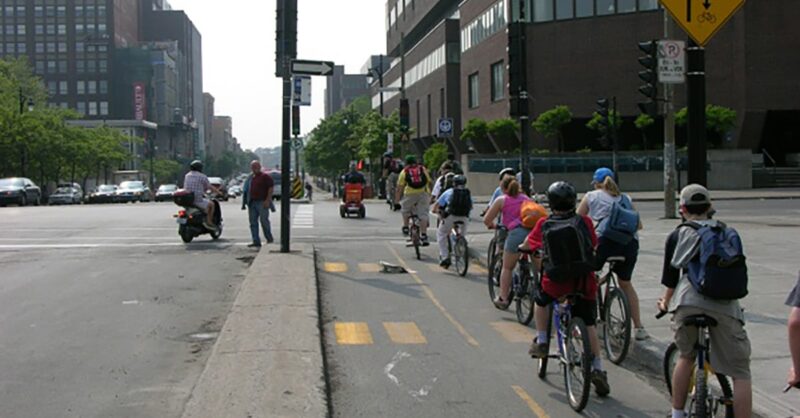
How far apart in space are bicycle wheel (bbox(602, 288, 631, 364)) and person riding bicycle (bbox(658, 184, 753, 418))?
2.58m

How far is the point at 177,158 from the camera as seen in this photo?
16412 cm

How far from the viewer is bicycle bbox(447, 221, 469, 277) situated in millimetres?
14166

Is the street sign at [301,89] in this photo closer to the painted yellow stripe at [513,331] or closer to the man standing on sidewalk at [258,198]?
the man standing on sidewalk at [258,198]

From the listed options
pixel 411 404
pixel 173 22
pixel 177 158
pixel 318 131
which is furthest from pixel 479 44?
pixel 173 22

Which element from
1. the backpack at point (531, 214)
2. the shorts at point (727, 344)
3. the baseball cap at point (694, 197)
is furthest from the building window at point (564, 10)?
the shorts at point (727, 344)

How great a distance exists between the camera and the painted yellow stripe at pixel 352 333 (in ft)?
30.6

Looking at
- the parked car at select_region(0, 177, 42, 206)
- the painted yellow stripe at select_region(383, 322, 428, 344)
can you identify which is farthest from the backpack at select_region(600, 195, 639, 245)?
the parked car at select_region(0, 177, 42, 206)

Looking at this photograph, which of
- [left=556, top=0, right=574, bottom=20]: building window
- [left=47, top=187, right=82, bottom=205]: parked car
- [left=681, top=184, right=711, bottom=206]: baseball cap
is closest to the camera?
[left=681, top=184, right=711, bottom=206]: baseball cap

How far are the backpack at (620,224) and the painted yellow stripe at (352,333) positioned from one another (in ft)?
8.86

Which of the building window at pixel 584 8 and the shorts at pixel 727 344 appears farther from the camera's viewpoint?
the building window at pixel 584 8

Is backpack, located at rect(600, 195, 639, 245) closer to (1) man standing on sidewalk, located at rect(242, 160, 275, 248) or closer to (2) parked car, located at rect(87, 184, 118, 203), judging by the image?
(1) man standing on sidewalk, located at rect(242, 160, 275, 248)

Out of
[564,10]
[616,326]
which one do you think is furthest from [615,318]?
[564,10]

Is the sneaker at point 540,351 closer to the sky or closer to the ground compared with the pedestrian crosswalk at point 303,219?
closer to the ground

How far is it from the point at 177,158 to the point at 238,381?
533 feet
